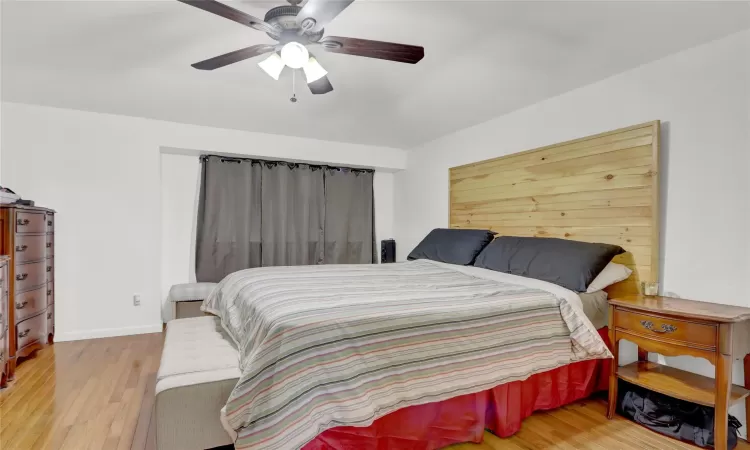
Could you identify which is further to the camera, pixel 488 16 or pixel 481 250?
pixel 481 250

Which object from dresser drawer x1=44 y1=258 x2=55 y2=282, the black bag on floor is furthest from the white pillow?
dresser drawer x1=44 y1=258 x2=55 y2=282

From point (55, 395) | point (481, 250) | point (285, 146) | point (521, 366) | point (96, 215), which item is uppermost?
point (285, 146)

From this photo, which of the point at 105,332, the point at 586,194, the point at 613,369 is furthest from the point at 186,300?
the point at 586,194

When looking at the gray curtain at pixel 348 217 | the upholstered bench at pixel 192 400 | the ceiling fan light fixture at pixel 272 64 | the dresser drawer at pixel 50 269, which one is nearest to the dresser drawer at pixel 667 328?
the upholstered bench at pixel 192 400

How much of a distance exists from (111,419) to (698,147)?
3701 millimetres

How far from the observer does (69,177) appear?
3441 millimetres

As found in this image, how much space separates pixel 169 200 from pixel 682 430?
15.1ft

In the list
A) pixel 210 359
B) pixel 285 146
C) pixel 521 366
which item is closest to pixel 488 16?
pixel 521 366

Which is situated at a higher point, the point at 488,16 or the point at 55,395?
the point at 488,16

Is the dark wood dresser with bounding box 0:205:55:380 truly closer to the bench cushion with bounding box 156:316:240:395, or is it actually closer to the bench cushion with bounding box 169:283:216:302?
the bench cushion with bounding box 169:283:216:302

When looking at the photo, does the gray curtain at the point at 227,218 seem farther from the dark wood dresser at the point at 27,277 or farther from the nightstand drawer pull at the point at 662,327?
the nightstand drawer pull at the point at 662,327

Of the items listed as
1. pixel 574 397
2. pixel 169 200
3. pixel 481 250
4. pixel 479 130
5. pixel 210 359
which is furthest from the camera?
pixel 169 200

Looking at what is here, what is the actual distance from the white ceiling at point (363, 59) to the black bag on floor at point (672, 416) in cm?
201

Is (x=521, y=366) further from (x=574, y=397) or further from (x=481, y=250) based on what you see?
(x=481, y=250)
